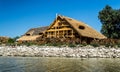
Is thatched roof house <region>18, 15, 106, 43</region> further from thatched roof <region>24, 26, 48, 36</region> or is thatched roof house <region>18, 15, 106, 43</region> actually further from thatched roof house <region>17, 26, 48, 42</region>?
thatched roof <region>24, 26, 48, 36</region>

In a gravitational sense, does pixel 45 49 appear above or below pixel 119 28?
below

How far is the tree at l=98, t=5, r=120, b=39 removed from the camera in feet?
199

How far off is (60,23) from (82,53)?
14.6 meters

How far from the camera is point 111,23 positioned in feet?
201

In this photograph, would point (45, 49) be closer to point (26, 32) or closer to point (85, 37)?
point (85, 37)

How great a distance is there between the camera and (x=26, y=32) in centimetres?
6200

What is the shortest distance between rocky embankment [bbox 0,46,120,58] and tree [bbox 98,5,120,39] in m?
25.6

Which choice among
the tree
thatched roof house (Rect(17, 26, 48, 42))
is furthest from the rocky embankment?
the tree

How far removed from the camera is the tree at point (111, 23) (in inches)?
2387

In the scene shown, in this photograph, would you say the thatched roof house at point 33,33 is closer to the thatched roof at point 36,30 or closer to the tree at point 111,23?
the thatched roof at point 36,30

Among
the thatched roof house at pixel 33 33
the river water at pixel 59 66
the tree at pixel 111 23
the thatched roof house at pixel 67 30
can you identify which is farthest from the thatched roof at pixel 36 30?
the river water at pixel 59 66

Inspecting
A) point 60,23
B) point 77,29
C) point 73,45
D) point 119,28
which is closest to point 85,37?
point 77,29

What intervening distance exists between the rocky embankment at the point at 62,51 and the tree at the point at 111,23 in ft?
83.8

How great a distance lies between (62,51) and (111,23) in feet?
87.1
